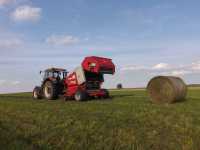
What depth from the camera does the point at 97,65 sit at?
72.4ft

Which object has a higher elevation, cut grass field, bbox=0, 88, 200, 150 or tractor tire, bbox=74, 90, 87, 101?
tractor tire, bbox=74, 90, 87, 101

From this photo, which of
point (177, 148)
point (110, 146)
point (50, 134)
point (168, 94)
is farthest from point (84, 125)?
point (168, 94)

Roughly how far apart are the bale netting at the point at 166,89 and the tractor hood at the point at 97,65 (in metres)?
4.20

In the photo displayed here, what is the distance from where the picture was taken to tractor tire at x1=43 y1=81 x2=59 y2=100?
24.2 metres

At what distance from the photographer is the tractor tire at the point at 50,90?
79.3 ft

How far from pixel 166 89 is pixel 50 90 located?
10.1m

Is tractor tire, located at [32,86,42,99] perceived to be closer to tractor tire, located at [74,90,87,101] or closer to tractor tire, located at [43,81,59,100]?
tractor tire, located at [43,81,59,100]

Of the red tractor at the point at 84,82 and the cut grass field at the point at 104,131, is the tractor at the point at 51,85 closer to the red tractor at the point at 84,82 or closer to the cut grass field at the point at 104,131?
the red tractor at the point at 84,82

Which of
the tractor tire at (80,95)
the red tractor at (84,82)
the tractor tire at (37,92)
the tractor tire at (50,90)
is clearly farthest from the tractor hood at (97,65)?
the tractor tire at (37,92)

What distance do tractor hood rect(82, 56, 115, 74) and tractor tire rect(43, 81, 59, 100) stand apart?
10.7ft

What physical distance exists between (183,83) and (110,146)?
11.1m

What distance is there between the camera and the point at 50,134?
10.1 metres

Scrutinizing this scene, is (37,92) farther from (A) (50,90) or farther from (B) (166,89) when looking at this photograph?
(B) (166,89)

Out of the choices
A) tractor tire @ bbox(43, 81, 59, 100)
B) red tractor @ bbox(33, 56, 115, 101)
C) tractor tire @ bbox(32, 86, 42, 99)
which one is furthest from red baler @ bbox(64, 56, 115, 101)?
tractor tire @ bbox(32, 86, 42, 99)
